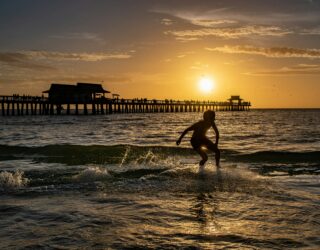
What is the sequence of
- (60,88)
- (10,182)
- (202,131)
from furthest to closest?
(60,88)
(202,131)
(10,182)

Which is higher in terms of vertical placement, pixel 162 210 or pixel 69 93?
pixel 69 93

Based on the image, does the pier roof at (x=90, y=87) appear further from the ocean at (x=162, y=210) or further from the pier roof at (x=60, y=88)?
the ocean at (x=162, y=210)

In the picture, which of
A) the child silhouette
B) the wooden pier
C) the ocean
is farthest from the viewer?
the wooden pier

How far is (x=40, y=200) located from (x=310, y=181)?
562 cm

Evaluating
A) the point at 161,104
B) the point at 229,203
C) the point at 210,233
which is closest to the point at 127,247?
the point at 210,233

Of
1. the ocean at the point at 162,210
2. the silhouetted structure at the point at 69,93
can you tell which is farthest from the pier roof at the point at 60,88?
the ocean at the point at 162,210

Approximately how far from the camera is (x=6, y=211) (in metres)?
5.72

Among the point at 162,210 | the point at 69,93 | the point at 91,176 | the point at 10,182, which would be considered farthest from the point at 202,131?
the point at 69,93

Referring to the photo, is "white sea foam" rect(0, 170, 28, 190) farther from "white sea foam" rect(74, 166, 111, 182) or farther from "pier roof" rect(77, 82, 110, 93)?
"pier roof" rect(77, 82, 110, 93)

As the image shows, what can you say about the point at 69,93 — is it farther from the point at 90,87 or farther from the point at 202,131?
the point at 202,131

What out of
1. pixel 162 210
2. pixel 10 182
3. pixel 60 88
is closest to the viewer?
pixel 162 210

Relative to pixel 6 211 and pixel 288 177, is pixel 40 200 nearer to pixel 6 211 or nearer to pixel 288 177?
pixel 6 211

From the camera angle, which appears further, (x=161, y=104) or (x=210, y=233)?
(x=161, y=104)

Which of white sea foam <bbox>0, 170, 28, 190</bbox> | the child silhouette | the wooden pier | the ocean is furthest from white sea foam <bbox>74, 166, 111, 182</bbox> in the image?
the wooden pier
